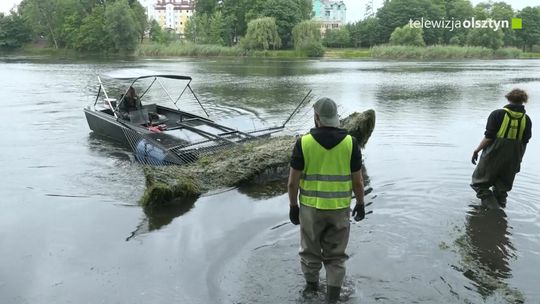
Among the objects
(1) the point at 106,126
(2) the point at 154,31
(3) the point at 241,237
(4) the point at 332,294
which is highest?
(2) the point at 154,31

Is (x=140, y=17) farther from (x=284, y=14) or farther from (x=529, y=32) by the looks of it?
(x=529, y=32)

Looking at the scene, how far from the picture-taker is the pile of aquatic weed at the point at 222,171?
8.15 meters

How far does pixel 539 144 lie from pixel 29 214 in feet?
39.9

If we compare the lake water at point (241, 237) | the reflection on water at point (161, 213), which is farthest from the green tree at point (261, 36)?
the reflection on water at point (161, 213)

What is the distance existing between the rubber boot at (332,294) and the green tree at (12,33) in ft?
404

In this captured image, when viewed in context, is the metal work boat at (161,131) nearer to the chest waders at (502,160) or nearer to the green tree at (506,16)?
the chest waders at (502,160)

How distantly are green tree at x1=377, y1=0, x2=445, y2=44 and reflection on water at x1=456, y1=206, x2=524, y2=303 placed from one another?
11102 cm

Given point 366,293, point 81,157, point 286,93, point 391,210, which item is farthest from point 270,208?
point 286,93

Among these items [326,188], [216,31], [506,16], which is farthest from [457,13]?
[326,188]

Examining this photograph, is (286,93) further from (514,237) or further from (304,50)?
(304,50)

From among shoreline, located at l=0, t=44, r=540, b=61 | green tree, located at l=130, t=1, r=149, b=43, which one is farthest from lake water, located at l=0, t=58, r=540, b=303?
green tree, located at l=130, t=1, r=149, b=43

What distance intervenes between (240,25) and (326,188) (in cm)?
11029

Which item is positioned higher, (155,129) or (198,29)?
(198,29)

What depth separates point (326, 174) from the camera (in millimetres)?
4484
